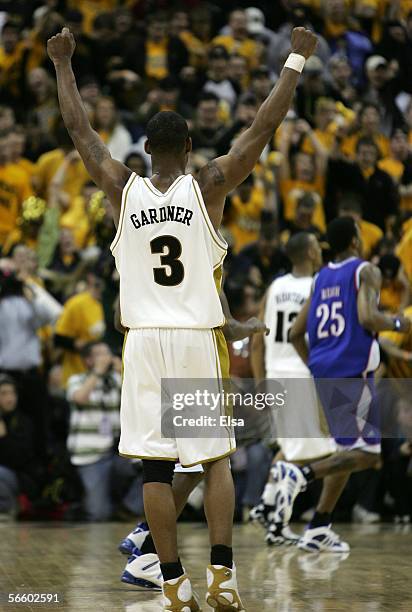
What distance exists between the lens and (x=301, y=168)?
47.8 ft

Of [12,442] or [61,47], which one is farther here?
[12,442]

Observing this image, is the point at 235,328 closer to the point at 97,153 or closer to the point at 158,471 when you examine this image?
the point at 158,471

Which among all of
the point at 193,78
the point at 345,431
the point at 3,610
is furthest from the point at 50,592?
the point at 193,78

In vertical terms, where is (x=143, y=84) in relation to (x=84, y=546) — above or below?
above

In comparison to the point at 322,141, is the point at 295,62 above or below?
below

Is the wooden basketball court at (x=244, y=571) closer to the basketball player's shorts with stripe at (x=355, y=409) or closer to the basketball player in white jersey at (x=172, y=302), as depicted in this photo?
the basketball player in white jersey at (x=172, y=302)

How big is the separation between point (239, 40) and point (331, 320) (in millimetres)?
8718

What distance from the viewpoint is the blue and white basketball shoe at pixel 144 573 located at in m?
7.02

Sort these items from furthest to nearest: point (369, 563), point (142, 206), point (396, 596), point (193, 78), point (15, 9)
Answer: point (15, 9)
point (193, 78)
point (369, 563)
point (396, 596)
point (142, 206)

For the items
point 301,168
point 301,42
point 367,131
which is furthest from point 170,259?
point 367,131

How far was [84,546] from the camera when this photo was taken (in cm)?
949

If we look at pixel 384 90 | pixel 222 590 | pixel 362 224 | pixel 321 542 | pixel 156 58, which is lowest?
pixel 321 542

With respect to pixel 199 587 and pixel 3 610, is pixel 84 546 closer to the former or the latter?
Result: pixel 199 587

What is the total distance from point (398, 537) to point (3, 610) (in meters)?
4.99
